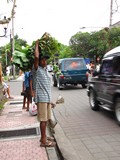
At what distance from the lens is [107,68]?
28.4ft

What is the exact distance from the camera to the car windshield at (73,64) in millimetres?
18000

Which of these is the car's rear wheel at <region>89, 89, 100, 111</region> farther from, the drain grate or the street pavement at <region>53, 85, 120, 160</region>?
the drain grate

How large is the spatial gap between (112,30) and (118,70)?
1416 inches

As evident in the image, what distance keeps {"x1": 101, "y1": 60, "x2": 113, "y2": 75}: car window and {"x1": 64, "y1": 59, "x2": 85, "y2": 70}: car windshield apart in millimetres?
8921

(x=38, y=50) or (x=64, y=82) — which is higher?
(x=38, y=50)

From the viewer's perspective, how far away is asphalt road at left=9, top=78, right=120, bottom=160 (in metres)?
5.50

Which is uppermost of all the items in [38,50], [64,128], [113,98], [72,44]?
[72,44]

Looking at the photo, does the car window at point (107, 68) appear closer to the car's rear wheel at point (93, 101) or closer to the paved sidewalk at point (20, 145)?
the car's rear wheel at point (93, 101)

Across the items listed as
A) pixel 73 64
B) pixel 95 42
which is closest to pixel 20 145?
pixel 73 64

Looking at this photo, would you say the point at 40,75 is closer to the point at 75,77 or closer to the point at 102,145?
the point at 102,145

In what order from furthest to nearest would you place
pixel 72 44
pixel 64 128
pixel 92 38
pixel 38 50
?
1. pixel 72 44
2. pixel 92 38
3. pixel 64 128
4. pixel 38 50

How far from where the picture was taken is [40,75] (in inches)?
225

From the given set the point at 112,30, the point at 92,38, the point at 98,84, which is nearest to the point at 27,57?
the point at 98,84

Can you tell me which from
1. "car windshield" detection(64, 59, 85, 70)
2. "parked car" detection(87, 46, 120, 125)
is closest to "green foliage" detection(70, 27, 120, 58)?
"car windshield" detection(64, 59, 85, 70)
